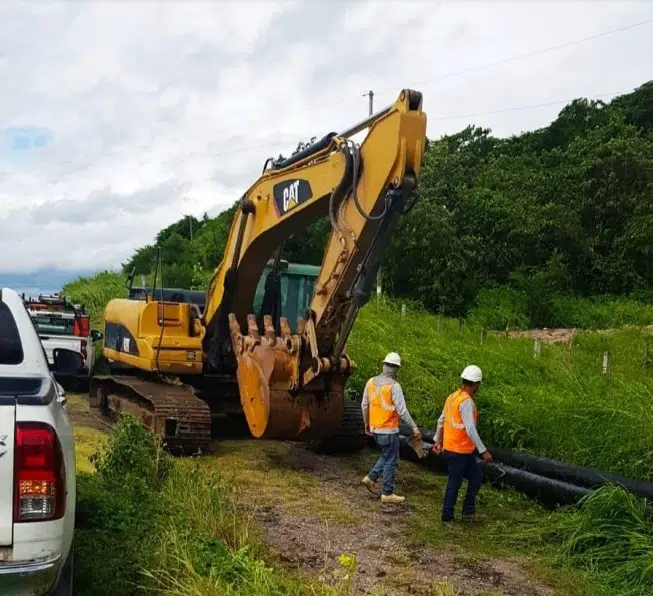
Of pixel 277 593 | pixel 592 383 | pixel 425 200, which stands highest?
pixel 425 200

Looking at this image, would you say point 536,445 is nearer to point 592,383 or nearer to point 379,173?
point 592,383

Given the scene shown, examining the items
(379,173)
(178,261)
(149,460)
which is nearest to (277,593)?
(149,460)

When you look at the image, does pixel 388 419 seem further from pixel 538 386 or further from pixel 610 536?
pixel 538 386

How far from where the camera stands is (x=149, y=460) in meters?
7.01

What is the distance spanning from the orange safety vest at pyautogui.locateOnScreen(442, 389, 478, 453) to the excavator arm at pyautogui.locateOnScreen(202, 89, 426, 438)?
129 centimetres

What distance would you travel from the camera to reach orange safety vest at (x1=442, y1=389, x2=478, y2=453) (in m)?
7.04

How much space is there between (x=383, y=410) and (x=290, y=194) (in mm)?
2525

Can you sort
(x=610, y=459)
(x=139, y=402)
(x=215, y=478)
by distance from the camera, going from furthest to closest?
(x=139, y=402)
(x=610, y=459)
(x=215, y=478)

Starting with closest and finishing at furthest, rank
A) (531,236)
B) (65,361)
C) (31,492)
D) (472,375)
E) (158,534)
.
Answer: (31,492) < (65,361) < (158,534) < (472,375) < (531,236)

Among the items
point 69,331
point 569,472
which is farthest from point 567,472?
point 69,331

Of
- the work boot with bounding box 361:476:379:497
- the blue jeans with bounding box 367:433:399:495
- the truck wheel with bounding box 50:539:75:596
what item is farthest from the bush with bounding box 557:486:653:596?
the truck wheel with bounding box 50:539:75:596

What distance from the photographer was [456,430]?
7.07 m

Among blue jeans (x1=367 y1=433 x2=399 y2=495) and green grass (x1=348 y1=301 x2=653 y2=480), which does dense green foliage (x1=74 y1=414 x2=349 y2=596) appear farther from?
green grass (x1=348 y1=301 x2=653 y2=480)

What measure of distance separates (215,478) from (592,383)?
5.35 m
